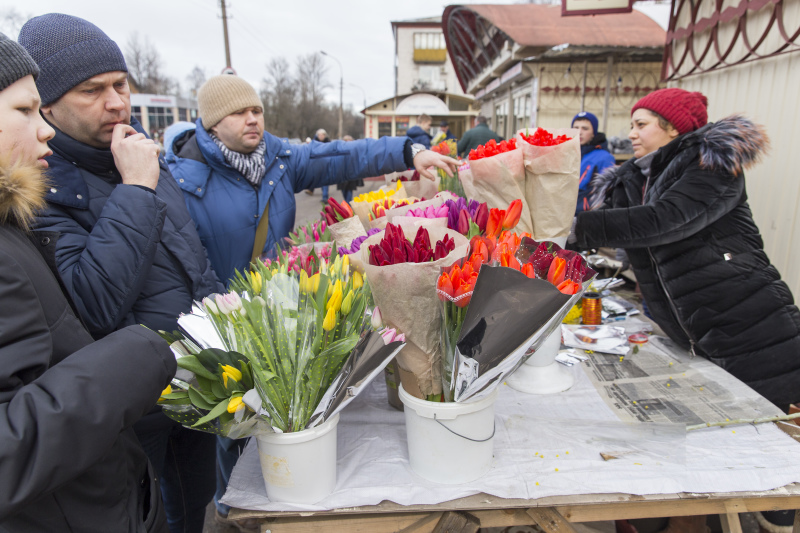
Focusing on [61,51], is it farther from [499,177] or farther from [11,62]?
[499,177]

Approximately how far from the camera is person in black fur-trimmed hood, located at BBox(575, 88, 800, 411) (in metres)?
1.92

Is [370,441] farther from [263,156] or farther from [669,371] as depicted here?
[263,156]

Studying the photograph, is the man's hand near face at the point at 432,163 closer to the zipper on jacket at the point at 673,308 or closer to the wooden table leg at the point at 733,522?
the zipper on jacket at the point at 673,308

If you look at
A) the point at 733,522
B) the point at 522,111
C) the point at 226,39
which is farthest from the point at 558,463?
the point at 226,39

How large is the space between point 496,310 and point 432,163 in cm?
144

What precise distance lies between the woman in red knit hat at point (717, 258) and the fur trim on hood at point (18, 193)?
1.85 metres

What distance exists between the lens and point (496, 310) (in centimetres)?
95

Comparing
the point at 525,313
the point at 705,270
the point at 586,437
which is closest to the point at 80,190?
the point at 525,313

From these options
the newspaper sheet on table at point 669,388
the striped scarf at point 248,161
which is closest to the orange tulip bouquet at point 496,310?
the newspaper sheet on table at point 669,388

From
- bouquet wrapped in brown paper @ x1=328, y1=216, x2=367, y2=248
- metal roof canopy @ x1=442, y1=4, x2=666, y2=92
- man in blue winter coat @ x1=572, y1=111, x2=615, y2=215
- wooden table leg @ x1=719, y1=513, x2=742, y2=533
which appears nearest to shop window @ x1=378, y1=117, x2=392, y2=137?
metal roof canopy @ x1=442, y1=4, x2=666, y2=92

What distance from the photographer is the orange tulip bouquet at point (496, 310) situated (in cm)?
93

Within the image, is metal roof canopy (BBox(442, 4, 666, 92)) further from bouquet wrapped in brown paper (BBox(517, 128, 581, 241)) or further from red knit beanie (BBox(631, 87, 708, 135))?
bouquet wrapped in brown paper (BBox(517, 128, 581, 241))

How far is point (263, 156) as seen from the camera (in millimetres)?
2236

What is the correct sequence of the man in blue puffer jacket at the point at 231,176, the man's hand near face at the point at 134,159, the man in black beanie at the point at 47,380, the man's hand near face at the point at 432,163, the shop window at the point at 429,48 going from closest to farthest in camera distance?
the man in black beanie at the point at 47,380 → the man's hand near face at the point at 134,159 → the man in blue puffer jacket at the point at 231,176 → the man's hand near face at the point at 432,163 → the shop window at the point at 429,48
